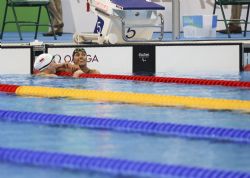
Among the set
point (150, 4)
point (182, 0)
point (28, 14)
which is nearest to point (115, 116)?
point (150, 4)

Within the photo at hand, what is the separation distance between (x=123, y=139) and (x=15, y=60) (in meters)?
4.80

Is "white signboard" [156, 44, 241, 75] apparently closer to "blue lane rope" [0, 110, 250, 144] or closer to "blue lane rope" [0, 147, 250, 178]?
"blue lane rope" [0, 110, 250, 144]

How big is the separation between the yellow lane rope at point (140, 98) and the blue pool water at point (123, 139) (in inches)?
7.1

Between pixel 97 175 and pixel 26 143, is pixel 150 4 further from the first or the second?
pixel 97 175

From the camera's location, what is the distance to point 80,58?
9.30 metres

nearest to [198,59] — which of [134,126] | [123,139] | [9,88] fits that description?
[9,88]

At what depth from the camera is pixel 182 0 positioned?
14.4 meters

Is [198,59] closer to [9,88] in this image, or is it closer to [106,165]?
[9,88]

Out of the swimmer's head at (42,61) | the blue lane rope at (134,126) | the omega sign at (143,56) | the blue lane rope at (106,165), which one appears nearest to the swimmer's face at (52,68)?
the swimmer's head at (42,61)

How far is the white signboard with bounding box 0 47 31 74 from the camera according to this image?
386 inches

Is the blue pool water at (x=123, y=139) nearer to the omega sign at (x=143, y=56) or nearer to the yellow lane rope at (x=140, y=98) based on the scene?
the yellow lane rope at (x=140, y=98)

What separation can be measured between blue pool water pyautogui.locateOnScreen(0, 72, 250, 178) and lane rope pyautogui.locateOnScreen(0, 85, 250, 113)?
0.17 meters

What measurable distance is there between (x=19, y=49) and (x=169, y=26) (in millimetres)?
5187

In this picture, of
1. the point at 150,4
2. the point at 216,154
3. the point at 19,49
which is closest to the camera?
the point at 216,154
